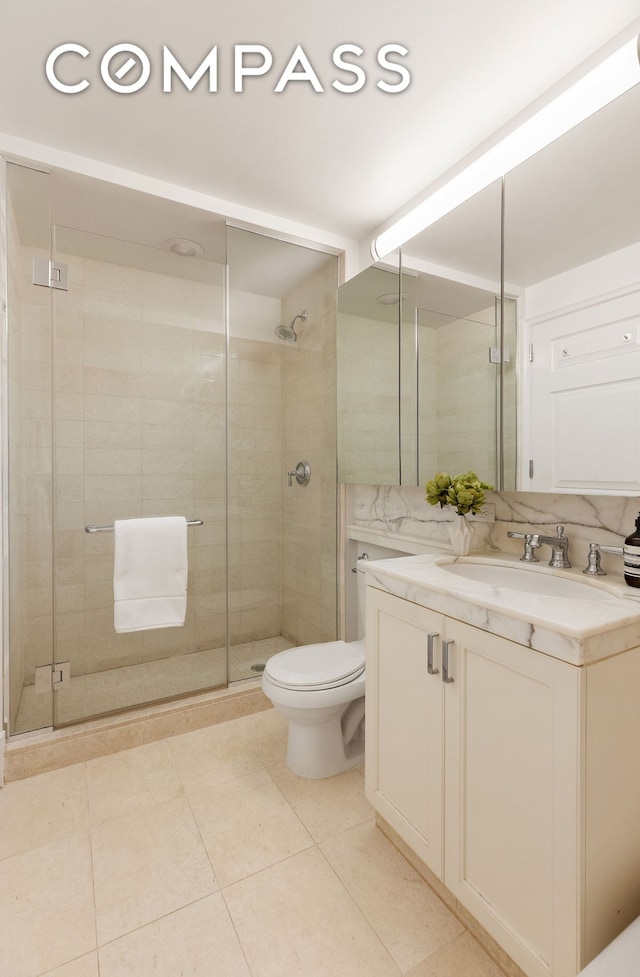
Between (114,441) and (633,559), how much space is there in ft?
6.80

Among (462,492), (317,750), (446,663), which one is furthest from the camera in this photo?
(317,750)

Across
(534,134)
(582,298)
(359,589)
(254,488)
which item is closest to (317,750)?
(359,589)

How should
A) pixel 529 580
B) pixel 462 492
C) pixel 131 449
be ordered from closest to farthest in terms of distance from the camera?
pixel 529 580, pixel 462 492, pixel 131 449

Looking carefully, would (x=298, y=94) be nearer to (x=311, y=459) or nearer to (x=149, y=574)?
(x=311, y=459)

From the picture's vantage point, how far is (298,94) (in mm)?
1496

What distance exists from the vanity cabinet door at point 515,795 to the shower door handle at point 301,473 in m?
1.44

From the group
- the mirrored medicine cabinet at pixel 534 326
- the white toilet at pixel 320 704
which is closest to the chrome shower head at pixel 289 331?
the mirrored medicine cabinet at pixel 534 326

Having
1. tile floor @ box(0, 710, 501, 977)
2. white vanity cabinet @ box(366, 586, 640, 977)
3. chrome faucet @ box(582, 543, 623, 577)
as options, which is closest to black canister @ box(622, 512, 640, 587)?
chrome faucet @ box(582, 543, 623, 577)

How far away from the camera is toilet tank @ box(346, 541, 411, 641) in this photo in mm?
2287

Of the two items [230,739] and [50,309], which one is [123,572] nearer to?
[230,739]

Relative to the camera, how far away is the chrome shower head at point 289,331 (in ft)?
8.00

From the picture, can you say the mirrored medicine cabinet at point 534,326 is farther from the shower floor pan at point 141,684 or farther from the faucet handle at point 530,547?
the shower floor pan at point 141,684

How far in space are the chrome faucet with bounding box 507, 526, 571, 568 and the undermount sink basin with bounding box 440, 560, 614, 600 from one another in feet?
0.23

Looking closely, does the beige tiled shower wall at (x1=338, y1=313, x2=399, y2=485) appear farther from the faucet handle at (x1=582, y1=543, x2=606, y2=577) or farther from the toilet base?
the toilet base
